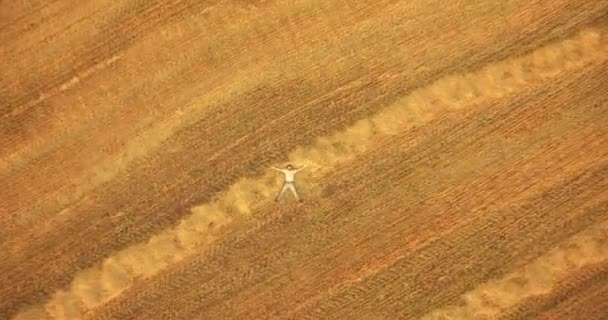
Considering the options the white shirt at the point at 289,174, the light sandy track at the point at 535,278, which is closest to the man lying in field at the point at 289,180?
the white shirt at the point at 289,174

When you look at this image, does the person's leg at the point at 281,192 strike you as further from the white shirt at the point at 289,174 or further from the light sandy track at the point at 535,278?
the light sandy track at the point at 535,278

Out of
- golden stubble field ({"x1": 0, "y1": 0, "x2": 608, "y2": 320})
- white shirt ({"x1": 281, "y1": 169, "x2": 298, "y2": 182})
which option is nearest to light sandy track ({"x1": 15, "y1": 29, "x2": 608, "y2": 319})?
golden stubble field ({"x1": 0, "y1": 0, "x2": 608, "y2": 320})

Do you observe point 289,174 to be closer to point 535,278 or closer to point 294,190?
point 294,190

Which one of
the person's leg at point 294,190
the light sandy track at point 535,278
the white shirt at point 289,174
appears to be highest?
the white shirt at point 289,174

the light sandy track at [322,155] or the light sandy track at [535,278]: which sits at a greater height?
the light sandy track at [322,155]

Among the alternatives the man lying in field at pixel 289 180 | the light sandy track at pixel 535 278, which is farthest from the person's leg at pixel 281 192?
the light sandy track at pixel 535 278

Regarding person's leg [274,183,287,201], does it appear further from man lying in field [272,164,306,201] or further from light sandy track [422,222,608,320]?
light sandy track [422,222,608,320]

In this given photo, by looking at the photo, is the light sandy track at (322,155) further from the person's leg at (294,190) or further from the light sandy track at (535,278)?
the light sandy track at (535,278)
